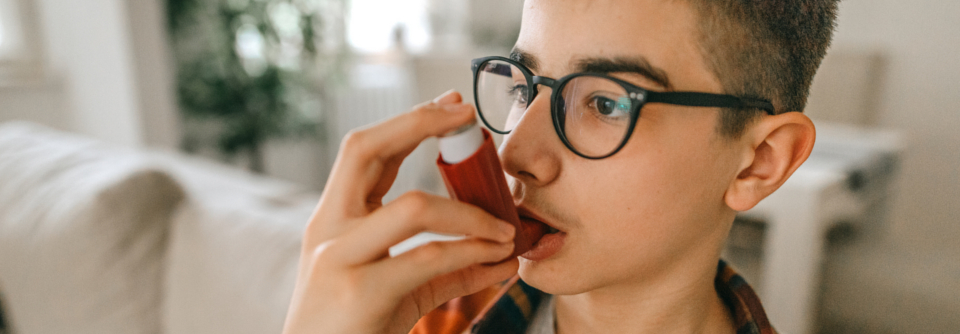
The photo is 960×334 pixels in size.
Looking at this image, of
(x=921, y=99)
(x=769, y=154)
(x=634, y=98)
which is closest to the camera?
(x=634, y=98)

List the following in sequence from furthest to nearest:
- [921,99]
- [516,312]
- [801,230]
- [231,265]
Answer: [921,99] → [801,230] → [231,265] → [516,312]

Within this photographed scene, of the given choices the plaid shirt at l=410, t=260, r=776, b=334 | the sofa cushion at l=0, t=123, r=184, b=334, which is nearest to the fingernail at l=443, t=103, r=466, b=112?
the plaid shirt at l=410, t=260, r=776, b=334

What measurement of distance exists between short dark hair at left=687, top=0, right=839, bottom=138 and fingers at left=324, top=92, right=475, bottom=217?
0.35 meters

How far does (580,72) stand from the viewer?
2.06ft

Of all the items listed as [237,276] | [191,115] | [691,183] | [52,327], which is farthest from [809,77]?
[191,115]

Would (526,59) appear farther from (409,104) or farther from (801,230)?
(409,104)

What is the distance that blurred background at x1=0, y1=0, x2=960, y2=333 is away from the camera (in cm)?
173

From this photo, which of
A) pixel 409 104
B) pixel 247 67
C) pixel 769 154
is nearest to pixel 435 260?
pixel 769 154

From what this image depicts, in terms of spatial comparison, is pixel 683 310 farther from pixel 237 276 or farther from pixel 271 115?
pixel 271 115

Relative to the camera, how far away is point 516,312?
0.89 m

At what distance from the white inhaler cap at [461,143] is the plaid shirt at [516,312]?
44cm

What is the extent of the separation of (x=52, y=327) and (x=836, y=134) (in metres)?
2.94

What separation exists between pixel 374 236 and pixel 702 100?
0.42 meters

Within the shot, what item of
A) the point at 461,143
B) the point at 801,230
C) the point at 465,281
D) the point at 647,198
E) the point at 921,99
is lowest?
the point at 801,230
